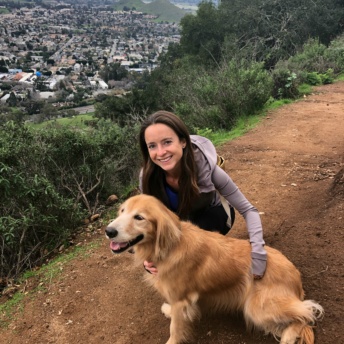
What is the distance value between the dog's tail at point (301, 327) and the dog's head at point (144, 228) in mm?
999

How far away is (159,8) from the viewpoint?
389 ft

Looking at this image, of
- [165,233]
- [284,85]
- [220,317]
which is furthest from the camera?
[284,85]

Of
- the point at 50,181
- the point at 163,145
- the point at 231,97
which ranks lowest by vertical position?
the point at 50,181

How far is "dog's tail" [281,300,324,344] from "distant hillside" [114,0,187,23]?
11475 cm

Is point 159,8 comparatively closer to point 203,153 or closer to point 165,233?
point 203,153

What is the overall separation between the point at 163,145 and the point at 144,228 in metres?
0.69

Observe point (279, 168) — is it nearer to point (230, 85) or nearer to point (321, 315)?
point (321, 315)

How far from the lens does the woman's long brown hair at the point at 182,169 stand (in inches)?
107

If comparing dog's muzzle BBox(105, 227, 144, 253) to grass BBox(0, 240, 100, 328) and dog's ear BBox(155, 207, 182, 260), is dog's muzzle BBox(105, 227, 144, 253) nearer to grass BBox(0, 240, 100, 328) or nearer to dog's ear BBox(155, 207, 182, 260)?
dog's ear BBox(155, 207, 182, 260)

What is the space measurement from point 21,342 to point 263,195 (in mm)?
3684

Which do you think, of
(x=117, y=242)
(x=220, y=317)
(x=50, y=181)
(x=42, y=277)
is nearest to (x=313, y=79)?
(x=50, y=181)

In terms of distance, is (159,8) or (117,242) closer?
(117,242)

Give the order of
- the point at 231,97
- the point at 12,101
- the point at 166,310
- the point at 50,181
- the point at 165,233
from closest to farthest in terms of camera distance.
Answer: the point at 165,233 < the point at 166,310 < the point at 50,181 < the point at 231,97 < the point at 12,101

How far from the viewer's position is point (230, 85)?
9805mm
